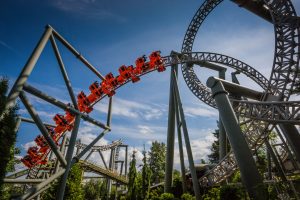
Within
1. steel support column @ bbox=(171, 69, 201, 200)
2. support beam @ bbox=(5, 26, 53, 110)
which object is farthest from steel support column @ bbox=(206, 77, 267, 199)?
support beam @ bbox=(5, 26, 53, 110)

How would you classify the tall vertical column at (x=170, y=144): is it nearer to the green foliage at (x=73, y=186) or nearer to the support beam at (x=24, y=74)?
the green foliage at (x=73, y=186)

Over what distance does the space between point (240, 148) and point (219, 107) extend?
237cm

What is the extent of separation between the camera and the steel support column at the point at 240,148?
827 cm

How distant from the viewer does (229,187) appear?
32.8ft

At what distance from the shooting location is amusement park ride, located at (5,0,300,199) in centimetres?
406

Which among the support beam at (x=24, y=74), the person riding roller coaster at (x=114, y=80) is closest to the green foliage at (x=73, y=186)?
the person riding roller coaster at (x=114, y=80)

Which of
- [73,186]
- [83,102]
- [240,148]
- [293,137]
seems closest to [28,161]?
[73,186]

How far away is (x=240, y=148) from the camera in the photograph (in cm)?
920

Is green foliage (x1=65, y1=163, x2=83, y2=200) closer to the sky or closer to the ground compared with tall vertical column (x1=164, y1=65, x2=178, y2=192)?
closer to the ground

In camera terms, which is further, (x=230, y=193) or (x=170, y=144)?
(x=170, y=144)

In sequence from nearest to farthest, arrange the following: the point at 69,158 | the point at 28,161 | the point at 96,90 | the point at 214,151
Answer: the point at 69,158
the point at 96,90
the point at 28,161
the point at 214,151

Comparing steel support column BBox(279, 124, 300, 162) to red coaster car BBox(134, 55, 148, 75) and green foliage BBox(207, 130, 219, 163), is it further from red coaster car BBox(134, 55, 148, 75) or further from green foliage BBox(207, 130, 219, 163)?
green foliage BBox(207, 130, 219, 163)

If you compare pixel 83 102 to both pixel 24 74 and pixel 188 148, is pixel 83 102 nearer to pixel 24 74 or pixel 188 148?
pixel 188 148

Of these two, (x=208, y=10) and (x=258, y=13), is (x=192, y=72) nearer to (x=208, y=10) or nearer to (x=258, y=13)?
(x=208, y=10)
